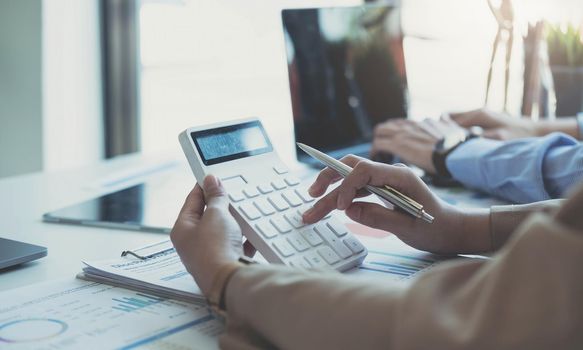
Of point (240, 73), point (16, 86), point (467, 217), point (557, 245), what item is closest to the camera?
point (557, 245)

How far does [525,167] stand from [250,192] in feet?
1.81

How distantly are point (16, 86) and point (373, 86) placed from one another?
119 centimetres

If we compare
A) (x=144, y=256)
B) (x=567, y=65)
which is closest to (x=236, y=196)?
(x=144, y=256)

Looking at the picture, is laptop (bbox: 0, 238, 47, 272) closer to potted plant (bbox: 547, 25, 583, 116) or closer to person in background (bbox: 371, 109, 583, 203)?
person in background (bbox: 371, 109, 583, 203)

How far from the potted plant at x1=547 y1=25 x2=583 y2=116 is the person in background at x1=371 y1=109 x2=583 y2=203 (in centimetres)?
24

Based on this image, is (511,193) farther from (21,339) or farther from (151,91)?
(151,91)

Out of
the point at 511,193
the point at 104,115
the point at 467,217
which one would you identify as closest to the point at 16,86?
the point at 104,115

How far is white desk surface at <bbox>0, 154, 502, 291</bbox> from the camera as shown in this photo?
33.0 inches

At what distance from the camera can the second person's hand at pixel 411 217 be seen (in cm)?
82

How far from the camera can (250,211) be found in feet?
2.53

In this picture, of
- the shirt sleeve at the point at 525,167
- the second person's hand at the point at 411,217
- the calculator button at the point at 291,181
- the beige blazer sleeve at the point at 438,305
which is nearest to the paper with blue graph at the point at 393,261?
the second person's hand at the point at 411,217

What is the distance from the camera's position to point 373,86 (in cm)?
150

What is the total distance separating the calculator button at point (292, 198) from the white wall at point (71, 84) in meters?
1.53

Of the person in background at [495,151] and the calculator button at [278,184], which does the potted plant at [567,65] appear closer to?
the person in background at [495,151]
